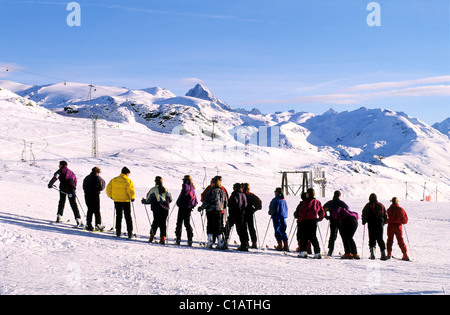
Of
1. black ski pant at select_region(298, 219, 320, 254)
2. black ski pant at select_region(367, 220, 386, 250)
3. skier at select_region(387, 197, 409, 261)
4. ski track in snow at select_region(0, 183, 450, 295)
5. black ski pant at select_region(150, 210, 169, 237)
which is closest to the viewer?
ski track in snow at select_region(0, 183, 450, 295)

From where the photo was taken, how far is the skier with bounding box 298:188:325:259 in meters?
10.7

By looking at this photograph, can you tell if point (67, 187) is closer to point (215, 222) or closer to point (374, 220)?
point (215, 222)

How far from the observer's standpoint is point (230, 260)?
375 inches

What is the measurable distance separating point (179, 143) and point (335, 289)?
6655 centimetres

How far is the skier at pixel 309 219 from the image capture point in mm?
10711

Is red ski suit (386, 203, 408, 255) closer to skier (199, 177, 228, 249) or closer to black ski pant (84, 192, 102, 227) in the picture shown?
skier (199, 177, 228, 249)

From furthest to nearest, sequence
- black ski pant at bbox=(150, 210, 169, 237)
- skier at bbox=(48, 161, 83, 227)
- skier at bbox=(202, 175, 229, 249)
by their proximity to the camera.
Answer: skier at bbox=(48, 161, 83, 227) < black ski pant at bbox=(150, 210, 169, 237) < skier at bbox=(202, 175, 229, 249)

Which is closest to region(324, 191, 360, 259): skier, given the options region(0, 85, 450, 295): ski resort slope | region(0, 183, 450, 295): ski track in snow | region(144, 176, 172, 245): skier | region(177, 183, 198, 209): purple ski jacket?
region(0, 85, 450, 295): ski resort slope

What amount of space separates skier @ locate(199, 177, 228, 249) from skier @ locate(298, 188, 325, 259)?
6.35ft

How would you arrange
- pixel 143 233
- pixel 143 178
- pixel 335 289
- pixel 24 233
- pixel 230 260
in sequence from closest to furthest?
pixel 335 289 → pixel 230 260 → pixel 24 233 → pixel 143 233 → pixel 143 178

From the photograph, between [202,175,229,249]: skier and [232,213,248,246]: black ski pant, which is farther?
[232,213,248,246]: black ski pant

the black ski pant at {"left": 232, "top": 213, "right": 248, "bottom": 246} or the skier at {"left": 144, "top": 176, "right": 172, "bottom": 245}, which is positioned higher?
the skier at {"left": 144, "top": 176, "right": 172, "bottom": 245}
